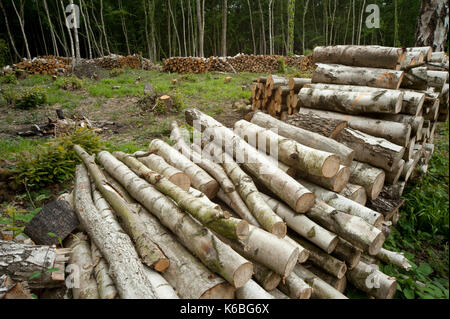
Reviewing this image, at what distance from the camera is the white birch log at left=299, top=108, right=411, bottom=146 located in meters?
3.96

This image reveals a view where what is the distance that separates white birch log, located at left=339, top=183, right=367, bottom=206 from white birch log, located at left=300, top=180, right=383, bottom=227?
0.68 ft

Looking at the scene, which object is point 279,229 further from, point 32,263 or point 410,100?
point 410,100

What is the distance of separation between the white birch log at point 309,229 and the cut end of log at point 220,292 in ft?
3.49

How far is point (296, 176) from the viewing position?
362 centimetres

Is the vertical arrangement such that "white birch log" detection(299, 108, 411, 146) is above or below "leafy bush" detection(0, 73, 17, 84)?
below

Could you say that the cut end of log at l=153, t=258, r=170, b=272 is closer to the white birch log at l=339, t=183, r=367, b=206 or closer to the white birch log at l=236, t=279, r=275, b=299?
the white birch log at l=236, t=279, r=275, b=299

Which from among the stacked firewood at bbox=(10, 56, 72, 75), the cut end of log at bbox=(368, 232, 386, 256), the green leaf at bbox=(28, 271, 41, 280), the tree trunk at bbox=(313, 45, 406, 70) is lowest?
the cut end of log at bbox=(368, 232, 386, 256)

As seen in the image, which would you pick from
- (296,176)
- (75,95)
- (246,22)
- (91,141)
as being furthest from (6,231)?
(246,22)

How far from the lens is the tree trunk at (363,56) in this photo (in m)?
4.67

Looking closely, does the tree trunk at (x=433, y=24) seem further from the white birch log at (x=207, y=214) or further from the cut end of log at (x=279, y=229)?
the white birch log at (x=207, y=214)

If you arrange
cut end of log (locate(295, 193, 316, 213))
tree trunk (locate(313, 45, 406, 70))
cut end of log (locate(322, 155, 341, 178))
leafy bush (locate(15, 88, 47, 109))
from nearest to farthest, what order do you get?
cut end of log (locate(295, 193, 316, 213))
cut end of log (locate(322, 155, 341, 178))
tree trunk (locate(313, 45, 406, 70))
leafy bush (locate(15, 88, 47, 109))

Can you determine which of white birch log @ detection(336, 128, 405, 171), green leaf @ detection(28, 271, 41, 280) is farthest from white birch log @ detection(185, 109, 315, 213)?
green leaf @ detection(28, 271, 41, 280)

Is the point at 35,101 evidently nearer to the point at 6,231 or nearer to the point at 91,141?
the point at 91,141

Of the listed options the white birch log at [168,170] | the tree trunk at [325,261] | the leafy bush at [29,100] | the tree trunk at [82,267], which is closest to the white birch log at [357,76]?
the tree trunk at [325,261]
